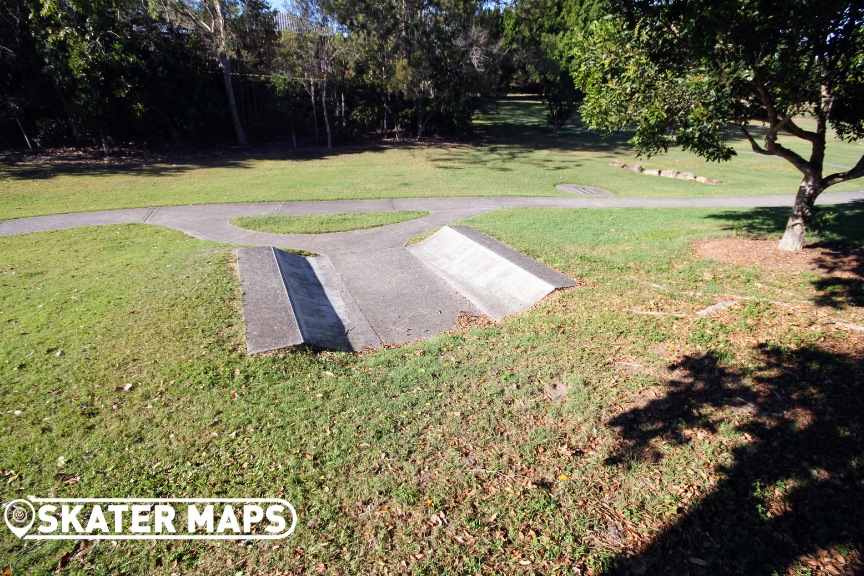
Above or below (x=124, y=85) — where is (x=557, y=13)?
above

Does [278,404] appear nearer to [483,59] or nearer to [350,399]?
[350,399]

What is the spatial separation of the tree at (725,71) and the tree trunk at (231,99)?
21.5 meters

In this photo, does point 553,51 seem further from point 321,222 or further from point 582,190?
point 321,222

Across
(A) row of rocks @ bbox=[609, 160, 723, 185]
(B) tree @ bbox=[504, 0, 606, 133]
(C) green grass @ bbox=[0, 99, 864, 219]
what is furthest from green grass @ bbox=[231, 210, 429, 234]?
(B) tree @ bbox=[504, 0, 606, 133]

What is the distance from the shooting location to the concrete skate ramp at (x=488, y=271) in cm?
774

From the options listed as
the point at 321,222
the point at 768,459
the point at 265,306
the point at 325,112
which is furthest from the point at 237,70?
the point at 768,459

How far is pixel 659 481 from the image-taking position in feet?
12.9

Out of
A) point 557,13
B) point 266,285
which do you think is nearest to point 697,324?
point 266,285

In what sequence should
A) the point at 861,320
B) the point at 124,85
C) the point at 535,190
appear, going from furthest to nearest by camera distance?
1. the point at 124,85
2. the point at 535,190
3. the point at 861,320

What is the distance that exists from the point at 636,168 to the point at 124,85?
23699mm

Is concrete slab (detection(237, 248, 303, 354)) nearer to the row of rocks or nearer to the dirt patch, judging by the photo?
the dirt patch

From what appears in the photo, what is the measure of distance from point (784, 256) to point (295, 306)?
837cm

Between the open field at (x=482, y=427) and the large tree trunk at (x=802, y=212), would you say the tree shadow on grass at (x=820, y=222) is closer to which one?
the large tree trunk at (x=802, y=212)

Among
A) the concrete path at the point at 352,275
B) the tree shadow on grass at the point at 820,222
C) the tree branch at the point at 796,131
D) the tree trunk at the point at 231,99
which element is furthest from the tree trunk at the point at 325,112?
the tree branch at the point at 796,131
